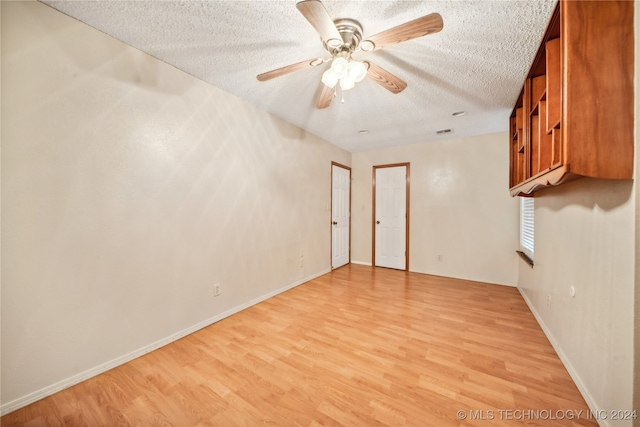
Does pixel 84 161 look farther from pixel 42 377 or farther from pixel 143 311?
pixel 42 377

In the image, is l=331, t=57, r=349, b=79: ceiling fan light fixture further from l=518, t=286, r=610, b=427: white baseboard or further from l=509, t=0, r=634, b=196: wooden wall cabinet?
l=518, t=286, r=610, b=427: white baseboard

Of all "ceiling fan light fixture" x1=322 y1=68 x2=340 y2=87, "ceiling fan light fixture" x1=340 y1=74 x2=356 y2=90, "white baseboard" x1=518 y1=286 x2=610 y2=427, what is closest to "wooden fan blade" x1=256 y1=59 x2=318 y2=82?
"ceiling fan light fixture" x1=322 y1=68 x2=340 y2=87

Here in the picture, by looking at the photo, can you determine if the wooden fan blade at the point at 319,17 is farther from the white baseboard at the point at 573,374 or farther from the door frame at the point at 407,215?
the door frame at the point at 407,215

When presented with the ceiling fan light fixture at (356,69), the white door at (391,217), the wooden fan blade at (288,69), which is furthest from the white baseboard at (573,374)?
the wooden fan blade at (288,69)

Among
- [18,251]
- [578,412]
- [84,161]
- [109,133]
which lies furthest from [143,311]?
[578,412]

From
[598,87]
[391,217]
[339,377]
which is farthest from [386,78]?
[391,217]

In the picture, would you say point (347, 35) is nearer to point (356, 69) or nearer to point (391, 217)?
point (356, 69)

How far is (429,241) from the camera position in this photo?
4.24 metres

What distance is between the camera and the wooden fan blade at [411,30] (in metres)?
1.15

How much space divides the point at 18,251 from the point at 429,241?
479 centimetres

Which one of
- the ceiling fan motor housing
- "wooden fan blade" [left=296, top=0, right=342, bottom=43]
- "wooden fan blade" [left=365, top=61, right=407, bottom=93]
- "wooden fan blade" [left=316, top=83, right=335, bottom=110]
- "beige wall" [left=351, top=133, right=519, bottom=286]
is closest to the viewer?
"wooden fan blade" [left=296, top=0, right=342, bottom=43]

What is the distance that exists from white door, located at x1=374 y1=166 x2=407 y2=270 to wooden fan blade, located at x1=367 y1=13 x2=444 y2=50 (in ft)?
11.0

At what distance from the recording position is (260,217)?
294 cm

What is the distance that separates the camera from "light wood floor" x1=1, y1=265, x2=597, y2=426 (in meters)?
1.35
